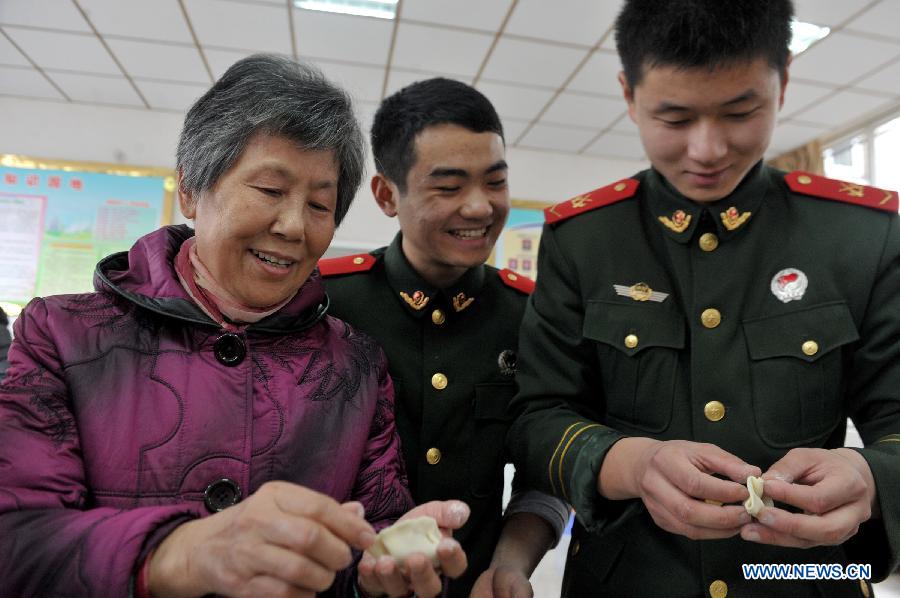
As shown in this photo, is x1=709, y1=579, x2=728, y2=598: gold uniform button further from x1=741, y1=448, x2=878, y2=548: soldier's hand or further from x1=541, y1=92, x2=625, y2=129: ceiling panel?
x1=541, y1=92, x2=625, y2=129: ceiling panel

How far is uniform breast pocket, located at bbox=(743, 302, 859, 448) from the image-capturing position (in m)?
1.04

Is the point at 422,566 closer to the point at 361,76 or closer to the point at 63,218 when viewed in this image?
the point at 361,76

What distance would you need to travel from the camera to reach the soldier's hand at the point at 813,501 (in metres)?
0.79

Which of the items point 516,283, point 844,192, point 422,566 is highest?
point 844,192

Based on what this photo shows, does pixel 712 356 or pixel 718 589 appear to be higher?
pixel 712 356

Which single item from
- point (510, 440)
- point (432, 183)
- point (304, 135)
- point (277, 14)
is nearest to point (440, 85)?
point (432, 183)

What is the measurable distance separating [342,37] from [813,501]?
4.03m

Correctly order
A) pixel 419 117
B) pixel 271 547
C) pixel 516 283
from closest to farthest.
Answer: pixel 271 547, pixel 419 117, pixel 516 283

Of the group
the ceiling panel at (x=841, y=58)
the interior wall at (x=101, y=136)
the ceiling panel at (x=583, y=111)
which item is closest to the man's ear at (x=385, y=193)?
the interior wall at (x=101, y=136)

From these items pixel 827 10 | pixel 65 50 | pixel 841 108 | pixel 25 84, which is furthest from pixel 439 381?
pixel 25 84

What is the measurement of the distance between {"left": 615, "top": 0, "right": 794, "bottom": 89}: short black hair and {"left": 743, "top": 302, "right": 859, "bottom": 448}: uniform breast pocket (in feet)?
1.41

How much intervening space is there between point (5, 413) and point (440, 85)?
121 centimetres

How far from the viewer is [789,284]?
3.63 feet

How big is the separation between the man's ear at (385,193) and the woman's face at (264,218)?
561mm
